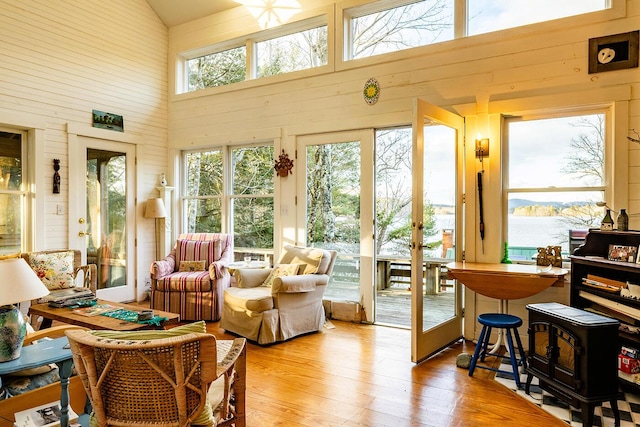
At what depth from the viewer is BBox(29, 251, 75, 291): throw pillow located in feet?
13.2

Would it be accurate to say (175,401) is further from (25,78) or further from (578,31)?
(25,78)

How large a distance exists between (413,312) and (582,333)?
121 cm

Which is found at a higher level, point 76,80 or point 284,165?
point 76,80

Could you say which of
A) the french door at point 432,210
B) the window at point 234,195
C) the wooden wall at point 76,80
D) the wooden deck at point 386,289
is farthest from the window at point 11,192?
the french door at point 432,210

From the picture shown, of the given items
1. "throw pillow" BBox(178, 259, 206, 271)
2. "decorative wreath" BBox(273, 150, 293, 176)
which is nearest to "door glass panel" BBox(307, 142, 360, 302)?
"decorative wreath" BBox(273, 150, 293, 176)

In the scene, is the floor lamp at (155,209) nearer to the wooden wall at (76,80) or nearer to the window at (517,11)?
the wooden wall at (76,80)

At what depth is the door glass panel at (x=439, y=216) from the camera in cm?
366

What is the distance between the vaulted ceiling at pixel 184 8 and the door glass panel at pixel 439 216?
10.9 feet

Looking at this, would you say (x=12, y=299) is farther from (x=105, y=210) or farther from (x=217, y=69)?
(x=217, y=69)

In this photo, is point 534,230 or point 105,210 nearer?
point 534,230

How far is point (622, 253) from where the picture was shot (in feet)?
9.46

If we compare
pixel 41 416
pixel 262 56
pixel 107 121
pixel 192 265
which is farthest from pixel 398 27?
pixel 41 416

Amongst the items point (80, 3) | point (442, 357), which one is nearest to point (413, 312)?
point (442, 357)

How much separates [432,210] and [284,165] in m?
1.95
